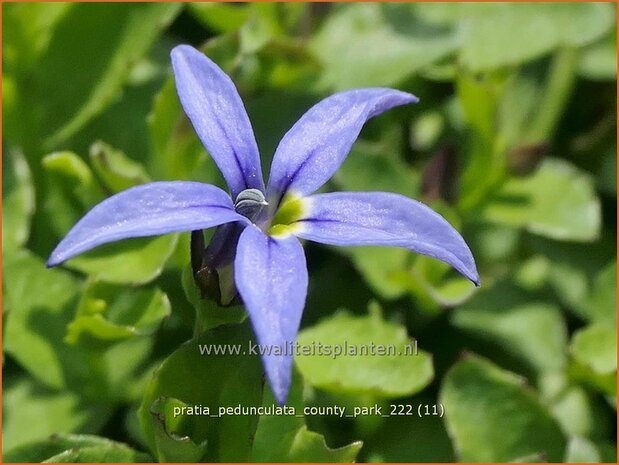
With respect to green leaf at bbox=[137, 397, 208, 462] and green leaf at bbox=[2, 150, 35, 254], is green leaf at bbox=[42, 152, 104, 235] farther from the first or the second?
green leaf at bbox=[137, 397, 208, 462]

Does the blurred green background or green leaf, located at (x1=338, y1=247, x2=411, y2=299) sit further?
green leaf, located at (x1=338, y1=247, x2=411, y2=299)

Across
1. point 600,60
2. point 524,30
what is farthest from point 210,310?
point 600,60

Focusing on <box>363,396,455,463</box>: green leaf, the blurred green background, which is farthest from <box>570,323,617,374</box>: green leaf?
<box>363,396,455,463</box>: green leaf

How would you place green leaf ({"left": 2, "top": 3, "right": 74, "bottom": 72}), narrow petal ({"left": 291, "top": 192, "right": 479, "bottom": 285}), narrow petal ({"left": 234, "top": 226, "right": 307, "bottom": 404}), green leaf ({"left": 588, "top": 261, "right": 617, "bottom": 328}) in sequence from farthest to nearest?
green leaf ({"left": 588, "top": 261, "right": 617, "bottom": 328}) → green leaf ({"left": 2, "top": 3, "right": 74, "bottom": 72}) → narrow petal ({"left": 291, "top": 192, "right": 479, "bottom": 285}) → narrow petal ({"left": 234, "top": 226, "right": 307, "bottom": 404})

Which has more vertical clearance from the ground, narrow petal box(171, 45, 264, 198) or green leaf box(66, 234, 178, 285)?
narrow petal box(171, 45, 264, 198)

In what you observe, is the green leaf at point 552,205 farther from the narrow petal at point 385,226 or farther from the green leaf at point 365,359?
the narrow petal at point 385,226

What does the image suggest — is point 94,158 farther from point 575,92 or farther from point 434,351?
point 575,92

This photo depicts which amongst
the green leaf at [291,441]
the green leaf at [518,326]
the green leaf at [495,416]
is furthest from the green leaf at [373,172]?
the green leaf at [291,441]
